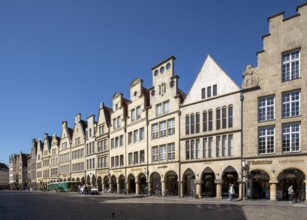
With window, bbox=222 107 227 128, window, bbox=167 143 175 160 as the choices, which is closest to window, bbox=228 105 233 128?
window, bbox=222 107 227 128

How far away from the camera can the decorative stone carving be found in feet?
109

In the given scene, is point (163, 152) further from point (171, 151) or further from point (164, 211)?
point (164, 211)

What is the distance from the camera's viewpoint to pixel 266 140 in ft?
104

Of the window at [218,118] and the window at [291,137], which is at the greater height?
the window at [218,118]

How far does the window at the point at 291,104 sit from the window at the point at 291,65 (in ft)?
5.30

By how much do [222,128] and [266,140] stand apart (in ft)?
17.0

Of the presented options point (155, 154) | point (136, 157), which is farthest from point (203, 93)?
point (136, 157)

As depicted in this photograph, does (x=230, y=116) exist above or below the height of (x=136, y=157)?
above

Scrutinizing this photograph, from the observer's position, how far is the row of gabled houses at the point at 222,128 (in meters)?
30.4

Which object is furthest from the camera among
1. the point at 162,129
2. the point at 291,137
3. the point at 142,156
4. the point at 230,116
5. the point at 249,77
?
the point at 142,156

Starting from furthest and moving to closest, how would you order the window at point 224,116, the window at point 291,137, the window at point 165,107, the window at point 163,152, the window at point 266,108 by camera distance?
the window at point 165,107, the window at point 163,152, the window at point 224,116, the window at point 266,108, the window at point 291,137

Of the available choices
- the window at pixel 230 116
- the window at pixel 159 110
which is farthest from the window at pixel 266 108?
the window at pixel 159 110

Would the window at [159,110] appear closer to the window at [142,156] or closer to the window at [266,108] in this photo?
the window at [142,156]

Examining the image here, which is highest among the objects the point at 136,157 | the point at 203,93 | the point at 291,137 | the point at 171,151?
the point at 203,93
